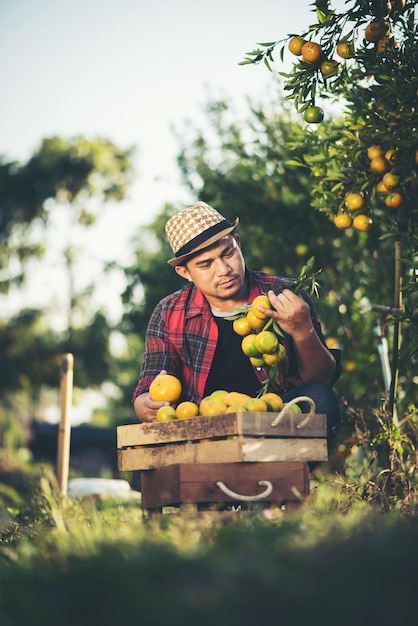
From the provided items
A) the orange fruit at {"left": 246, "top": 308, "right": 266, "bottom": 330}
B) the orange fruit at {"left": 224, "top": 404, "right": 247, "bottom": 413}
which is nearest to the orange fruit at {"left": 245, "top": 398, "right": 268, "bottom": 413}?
the orange fruit at {"left": 224, "top": 404, "right": 247, "bottom": 413}

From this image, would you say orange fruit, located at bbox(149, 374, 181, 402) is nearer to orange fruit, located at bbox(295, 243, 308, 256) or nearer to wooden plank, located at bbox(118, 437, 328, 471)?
wooden plank, located at bbox(118, 437, 328, 471)

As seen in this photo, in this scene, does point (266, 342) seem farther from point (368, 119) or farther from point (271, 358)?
point (368, 119)

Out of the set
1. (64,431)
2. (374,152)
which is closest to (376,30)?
(374,152)

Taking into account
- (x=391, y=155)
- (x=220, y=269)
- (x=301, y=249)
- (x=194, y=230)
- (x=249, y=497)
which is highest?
(x=391, y=155)

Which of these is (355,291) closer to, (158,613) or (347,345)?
(347,345)

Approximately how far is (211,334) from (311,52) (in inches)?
61.7

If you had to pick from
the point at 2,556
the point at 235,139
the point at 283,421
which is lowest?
the point at 2,556

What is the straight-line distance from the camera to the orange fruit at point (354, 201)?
4418mm

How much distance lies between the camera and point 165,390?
3812 millimetres

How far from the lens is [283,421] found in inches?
124

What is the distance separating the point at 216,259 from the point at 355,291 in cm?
290

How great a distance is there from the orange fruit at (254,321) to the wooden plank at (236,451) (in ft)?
1.92

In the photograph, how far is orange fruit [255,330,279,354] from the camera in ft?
11.2

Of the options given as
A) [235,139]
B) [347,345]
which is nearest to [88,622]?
[347,345]
